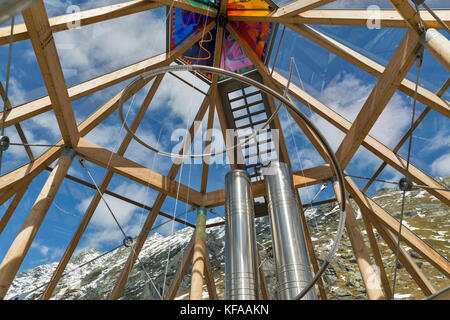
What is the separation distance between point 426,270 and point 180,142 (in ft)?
44.2

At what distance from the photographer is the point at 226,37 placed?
35.9ft

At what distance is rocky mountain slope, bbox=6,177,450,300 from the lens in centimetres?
1092

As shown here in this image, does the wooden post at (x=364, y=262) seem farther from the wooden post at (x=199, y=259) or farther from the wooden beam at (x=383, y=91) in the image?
the wooden post at (x=199, y=259)

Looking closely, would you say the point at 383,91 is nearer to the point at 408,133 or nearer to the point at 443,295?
the point at 408,133

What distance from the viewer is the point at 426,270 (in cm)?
1633

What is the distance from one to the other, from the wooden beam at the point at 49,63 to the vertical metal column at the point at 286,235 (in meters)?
5.67

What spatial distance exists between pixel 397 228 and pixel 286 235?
3.18 meters

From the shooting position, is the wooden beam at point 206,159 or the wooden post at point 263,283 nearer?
the wooden beam at point 206,159

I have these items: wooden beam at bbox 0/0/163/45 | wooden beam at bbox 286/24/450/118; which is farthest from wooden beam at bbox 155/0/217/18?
wooden beam at bbox 286/24/450/118

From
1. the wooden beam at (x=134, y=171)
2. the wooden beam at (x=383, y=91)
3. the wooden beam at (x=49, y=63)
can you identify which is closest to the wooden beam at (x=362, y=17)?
the wooden beam at (x=383, y=91)

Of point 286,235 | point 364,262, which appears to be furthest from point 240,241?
point 364,262

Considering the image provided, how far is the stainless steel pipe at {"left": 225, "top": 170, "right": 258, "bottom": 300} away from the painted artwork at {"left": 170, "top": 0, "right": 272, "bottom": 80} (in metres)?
4.05

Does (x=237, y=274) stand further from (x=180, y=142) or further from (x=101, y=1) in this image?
(x=101, y=1)

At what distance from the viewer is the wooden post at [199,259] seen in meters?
9.59
